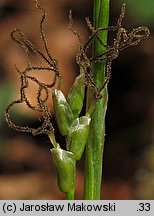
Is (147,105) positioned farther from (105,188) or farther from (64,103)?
(64,103)

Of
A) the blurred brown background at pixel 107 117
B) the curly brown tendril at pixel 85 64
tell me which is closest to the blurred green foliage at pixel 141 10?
the blurred brown background at pixel 107 117

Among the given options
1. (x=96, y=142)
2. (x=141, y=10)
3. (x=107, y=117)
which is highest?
(x=141, y=10)

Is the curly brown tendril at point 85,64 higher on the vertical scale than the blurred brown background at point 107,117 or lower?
lower

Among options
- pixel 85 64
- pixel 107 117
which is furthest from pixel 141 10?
pixel 85 64

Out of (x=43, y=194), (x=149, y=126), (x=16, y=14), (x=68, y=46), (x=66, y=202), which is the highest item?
(x=16, y=14)

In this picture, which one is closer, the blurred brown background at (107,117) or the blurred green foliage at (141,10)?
the blurred green foliage at (141,10)

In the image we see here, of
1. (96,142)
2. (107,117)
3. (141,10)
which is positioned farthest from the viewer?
(107,117)

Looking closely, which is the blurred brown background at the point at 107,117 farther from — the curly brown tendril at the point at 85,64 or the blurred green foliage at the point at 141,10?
the curly brown tendril at the point at 85,64

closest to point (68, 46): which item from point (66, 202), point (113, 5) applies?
point (113, 5)

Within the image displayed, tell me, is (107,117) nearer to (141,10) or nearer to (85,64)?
(141,10)
